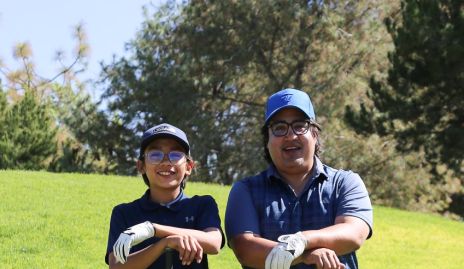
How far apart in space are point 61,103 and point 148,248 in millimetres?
31233

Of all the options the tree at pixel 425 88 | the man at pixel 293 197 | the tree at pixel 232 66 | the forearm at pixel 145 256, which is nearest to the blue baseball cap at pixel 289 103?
the man at pixel 293 197

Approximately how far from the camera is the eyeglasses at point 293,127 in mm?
3439

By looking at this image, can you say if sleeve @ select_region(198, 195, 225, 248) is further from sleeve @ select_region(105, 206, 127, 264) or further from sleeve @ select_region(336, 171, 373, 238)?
sleeve @ select_region(336, 171, 373, 238)

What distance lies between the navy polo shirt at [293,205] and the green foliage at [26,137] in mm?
21137

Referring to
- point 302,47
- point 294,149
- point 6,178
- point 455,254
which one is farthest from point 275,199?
point 302,47

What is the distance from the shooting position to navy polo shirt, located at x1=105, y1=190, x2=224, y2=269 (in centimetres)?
340

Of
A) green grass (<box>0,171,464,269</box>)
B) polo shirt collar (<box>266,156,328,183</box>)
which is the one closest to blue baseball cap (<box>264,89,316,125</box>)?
polo shirt collar (<box>266,156,328,183</box>)

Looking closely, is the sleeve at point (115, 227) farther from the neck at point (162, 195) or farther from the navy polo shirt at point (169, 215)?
the neck at point (162, 195)

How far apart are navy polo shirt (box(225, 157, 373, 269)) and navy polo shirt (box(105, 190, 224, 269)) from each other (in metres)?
0.12

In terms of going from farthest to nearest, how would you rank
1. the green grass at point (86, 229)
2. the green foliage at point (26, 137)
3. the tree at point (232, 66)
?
the tree at point (232, 66)
the green foliage at point (26, 137)
the green grass at point (86, 229)

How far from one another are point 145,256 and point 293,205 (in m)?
0.77

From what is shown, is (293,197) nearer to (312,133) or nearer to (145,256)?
(312,133)

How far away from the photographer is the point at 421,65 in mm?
19172

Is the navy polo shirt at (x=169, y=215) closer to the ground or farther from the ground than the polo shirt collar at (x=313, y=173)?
closer to the ground
